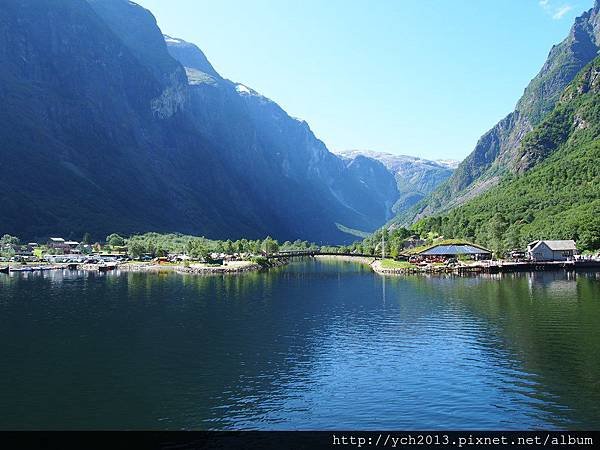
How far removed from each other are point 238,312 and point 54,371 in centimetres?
3678

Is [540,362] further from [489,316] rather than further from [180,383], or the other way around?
[180,383]

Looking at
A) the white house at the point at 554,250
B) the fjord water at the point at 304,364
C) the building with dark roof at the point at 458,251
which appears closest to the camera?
the fjord water at the point at 304,364

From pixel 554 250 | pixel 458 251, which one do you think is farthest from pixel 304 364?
pixel 458 251

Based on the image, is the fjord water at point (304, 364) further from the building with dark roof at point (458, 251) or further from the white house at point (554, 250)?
the building with dark roof at point (458, 251)

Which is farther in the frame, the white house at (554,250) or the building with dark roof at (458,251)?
the building with dark roof at (458,251)

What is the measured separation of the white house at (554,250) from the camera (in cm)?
17188

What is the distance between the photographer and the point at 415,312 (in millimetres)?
79812

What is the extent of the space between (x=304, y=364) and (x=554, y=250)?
147m

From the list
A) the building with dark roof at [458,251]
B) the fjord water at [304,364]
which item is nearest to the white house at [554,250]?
the building with dark roof at [458,251]

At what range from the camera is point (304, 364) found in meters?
49.3

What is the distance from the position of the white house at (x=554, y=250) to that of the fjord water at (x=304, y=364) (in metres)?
83.9

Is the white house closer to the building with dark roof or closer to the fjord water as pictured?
the building with dark roof

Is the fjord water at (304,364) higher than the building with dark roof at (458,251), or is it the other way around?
the building with dark roof at (458,251)
